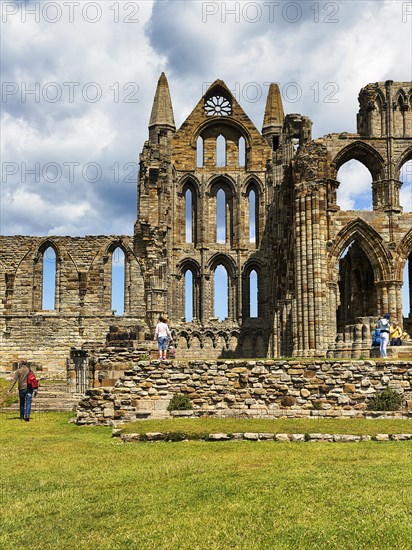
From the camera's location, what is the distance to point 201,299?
47.5 meters

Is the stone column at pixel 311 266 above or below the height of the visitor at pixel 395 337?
above

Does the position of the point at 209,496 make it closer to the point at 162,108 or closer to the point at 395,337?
the point at 395,337

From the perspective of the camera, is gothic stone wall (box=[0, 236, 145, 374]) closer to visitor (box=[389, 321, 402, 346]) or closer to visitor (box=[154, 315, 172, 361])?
→ visitor (box=[389, 321, 402, 346])

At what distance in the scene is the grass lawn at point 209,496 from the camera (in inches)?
237

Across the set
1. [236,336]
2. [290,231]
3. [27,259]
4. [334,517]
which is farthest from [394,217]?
[334,517]

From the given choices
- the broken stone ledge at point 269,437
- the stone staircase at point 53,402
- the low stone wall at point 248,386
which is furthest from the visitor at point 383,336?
the stone staircase at point 53,402

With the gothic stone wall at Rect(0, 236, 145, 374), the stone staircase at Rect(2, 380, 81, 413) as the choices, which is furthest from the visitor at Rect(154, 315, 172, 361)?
the gothic stone wall at Rect(0, 236, 145, 374)

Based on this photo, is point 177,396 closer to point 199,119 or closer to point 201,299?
point 201,299

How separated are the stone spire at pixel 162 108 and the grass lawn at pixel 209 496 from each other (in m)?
41.6

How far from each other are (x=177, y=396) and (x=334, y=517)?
9532mm

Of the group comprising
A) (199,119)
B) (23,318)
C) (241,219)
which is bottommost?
(23,318)

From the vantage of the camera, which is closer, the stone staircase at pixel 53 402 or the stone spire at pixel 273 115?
the stone staircase at pixel 53 402

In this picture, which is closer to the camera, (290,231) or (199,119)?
(290,231)

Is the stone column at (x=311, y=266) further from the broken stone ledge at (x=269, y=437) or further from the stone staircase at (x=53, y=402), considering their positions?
the broken stone ledge at (x=269, y=437)
